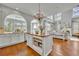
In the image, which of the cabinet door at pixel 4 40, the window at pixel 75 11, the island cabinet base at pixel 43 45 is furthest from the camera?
the cabinet door at pixel 4 40

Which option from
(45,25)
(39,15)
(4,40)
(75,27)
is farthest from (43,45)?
(4,40)

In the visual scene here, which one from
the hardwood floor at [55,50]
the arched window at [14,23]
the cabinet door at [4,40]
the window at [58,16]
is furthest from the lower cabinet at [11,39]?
the window at [58,16]

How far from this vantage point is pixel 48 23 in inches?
85.8

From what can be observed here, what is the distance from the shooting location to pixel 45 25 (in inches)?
86.4

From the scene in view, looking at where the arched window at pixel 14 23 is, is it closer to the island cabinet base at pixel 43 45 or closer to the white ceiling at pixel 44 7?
the white ceiling at pixel 44 7

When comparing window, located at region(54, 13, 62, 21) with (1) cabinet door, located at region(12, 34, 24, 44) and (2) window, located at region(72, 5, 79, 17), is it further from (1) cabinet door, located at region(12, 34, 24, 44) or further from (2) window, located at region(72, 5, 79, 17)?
(1) cabinet door, located at region(12, 34, 24, 44)

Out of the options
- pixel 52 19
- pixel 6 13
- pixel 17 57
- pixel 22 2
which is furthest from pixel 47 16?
pixel 17 57

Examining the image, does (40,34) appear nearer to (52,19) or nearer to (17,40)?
(52,19)

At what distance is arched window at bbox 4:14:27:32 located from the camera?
88.0 inches

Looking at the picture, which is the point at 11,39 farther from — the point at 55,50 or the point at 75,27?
the point at 75,27

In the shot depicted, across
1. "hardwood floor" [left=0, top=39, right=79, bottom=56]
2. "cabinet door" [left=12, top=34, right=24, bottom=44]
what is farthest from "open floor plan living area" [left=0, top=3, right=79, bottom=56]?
"cabinet door" [left=12, top=34, right=24, bottom=44]

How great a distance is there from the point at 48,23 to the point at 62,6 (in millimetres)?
568

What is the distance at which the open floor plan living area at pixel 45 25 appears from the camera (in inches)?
84.7

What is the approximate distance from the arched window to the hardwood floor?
484 millimetres
